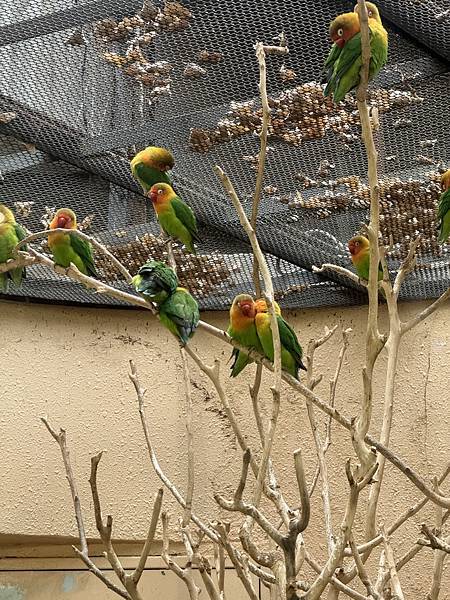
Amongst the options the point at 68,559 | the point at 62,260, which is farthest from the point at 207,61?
the point at 68,559

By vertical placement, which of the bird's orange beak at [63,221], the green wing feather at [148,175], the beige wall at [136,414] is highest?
the green wing feather at [148,175]

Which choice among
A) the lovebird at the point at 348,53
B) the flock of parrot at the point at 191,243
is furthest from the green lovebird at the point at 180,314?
the lovebird at the point at 348,53

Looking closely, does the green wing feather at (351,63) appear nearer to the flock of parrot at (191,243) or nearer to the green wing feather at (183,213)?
the flock of parrot at (191,243)

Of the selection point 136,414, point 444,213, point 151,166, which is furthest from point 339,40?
point 136,414

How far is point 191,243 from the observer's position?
2111 millimetres

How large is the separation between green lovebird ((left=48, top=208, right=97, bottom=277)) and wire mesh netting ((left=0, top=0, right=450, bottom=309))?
16 centimetres

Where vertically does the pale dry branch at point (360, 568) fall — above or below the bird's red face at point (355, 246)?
below

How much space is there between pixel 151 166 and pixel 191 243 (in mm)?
224

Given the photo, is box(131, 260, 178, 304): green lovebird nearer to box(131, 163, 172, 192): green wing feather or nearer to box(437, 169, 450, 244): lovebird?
box(131, 163, 172, 192): green wing feather

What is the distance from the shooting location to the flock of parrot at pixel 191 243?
1.49 meters

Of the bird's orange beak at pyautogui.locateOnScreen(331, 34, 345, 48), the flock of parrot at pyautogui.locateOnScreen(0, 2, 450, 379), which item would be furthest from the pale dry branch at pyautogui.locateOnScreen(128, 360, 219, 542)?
the bird's orange beak at pyautogui.locateOnScreen(331, 34, 345, 48)

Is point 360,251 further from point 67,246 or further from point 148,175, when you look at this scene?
point 67,246

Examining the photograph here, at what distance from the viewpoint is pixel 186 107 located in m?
2.08

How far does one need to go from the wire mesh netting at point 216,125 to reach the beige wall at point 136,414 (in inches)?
10.4
